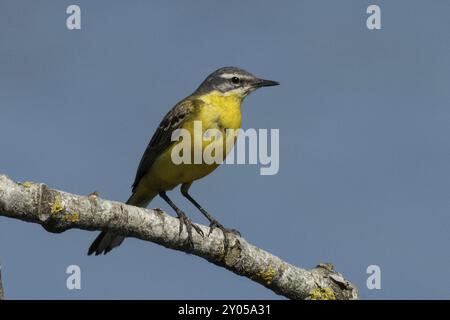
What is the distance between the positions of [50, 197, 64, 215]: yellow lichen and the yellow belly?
3.31 m

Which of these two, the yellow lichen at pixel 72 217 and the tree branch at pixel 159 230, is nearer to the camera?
the tree branch at pixel 159 230

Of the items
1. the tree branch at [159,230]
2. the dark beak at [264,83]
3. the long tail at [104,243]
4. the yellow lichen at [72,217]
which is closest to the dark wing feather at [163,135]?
the dark beak at [264,83]

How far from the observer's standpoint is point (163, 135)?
1099 centimetres

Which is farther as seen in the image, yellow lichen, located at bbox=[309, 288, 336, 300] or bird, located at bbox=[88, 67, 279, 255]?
bird, located at bbox=[88, 67, 279, 255]

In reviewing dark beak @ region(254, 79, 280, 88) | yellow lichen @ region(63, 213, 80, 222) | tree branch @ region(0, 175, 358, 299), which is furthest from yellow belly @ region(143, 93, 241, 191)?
yellow lichen @ region(63, 213, 80, 222)

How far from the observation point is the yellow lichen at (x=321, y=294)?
28.9 ft

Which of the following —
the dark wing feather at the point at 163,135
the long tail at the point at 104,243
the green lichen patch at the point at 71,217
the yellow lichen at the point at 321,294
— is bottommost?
the yellow lichen at the point at 321,294

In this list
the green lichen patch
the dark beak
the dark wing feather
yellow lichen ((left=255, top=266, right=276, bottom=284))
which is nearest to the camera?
the green lichen patch

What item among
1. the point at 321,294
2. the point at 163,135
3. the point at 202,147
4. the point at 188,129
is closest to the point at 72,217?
the point at 321,294

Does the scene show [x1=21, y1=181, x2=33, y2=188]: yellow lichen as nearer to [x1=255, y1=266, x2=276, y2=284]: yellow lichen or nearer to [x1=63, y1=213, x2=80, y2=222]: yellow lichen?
[x1=63, y1=213, x2=80, y2=222]: yellow lichen

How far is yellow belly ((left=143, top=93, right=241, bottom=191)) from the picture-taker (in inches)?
408

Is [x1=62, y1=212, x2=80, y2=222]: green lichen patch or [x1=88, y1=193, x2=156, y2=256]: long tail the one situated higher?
[x1=62, y1=212, x2=80, y2=222]: green lichen patch

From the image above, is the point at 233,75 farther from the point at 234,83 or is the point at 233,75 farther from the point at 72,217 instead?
the point at 72,217

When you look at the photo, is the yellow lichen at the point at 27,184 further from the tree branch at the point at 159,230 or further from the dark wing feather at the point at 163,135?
the dark wing feather at the point at 163,135
